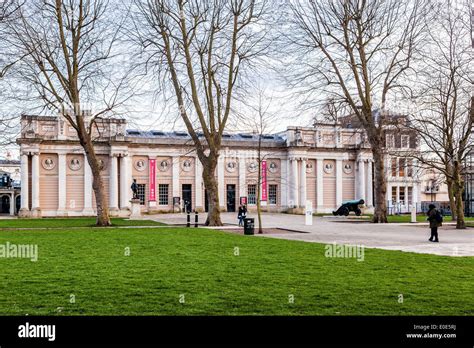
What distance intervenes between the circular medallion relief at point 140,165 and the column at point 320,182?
65.4ft

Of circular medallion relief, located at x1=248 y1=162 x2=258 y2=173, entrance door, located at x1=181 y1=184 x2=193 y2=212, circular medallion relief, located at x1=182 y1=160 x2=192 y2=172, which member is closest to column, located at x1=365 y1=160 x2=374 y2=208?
circular medallion relief, located at x1=248 y1=162 x2=258 y2=173

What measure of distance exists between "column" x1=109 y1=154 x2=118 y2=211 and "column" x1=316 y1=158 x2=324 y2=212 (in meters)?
22.8

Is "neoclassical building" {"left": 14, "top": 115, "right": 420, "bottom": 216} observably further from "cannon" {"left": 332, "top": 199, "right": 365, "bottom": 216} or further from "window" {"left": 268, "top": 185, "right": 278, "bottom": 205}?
"cannon" {"left": 332, "top": 199, "right": 365, "bottom": 216}

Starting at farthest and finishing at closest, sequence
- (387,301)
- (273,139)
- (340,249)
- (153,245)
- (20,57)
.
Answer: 1. (273,139)
2. (20,57)
3. (153,245)
4. (340,249)
5. (387,301)

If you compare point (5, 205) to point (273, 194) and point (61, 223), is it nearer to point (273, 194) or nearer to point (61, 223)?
point (273, 194)

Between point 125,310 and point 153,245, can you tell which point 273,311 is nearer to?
point 125,310

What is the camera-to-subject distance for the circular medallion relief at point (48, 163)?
54.9 meters

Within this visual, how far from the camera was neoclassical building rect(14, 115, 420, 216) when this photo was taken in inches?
2159

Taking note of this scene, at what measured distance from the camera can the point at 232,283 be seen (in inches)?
409

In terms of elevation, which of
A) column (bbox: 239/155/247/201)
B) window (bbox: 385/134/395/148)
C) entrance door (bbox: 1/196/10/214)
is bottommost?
entrance door (bbox: 1/196/10/214)

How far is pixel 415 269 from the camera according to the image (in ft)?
40.9

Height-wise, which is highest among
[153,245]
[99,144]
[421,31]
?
[421,31]
